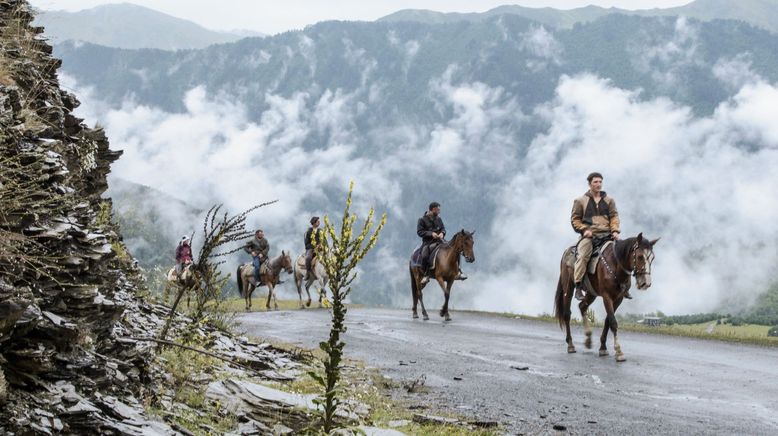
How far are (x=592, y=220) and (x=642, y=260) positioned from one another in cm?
163

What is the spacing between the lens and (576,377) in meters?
12.0

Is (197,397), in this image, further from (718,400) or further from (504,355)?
(504,355)

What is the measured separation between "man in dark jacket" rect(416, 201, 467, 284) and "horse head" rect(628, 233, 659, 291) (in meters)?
9.38

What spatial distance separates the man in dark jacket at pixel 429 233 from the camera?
2364 centimetres

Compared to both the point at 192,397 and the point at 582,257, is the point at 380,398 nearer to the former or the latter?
the point at 192,397

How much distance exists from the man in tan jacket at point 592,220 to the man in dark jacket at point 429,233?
794 centimetres

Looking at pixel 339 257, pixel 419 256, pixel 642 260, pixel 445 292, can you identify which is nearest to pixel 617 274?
pixel 642 260

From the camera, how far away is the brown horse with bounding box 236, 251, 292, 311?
32.7m

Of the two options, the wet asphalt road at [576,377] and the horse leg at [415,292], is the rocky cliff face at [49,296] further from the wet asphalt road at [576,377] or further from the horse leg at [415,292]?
the horse leg at [415,292]

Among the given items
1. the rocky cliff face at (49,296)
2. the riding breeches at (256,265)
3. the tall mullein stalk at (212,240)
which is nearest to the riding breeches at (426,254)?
the riding breeches at (256,265)

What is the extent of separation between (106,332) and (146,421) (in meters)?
1.26

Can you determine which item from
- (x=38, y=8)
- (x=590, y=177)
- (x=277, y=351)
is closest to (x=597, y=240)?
(x=590, y=177)

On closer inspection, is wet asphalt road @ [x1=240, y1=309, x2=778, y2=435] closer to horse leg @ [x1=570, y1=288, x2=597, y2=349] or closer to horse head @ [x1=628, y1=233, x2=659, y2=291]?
horse leg @ [x1=570, y1=288, x2=597, y2=349]

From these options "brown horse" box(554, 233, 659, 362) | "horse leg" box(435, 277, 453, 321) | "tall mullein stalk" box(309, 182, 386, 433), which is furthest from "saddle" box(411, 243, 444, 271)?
"tall mullein stalk" box(309, 182, 386, 433)
